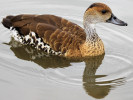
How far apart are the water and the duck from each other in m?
0.19

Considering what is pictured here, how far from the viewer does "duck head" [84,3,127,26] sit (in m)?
8.19

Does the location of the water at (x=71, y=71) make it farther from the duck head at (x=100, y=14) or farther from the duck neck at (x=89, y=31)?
the duck head at (x=100, y=14)

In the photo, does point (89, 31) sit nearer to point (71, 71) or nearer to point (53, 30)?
point (53, 30)

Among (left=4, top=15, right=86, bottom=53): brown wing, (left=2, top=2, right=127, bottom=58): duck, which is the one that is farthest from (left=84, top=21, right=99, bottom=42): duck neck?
(left=4, top=15, right=86, bottom=53): brown wing

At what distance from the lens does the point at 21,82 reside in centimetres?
746

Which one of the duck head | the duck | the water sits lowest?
the water

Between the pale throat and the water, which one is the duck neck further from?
the water

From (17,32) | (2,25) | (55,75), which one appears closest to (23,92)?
(55,75)

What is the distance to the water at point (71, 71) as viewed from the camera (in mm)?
7188

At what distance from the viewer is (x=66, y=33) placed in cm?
821

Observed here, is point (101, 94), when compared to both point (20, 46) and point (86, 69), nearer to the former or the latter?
point (86, 69)

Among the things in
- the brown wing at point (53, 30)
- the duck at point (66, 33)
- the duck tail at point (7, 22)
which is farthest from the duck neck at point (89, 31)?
the duck tail at point (7, 22)

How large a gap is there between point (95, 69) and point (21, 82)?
1.58 metres

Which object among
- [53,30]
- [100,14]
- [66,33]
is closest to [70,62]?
[66,33]
